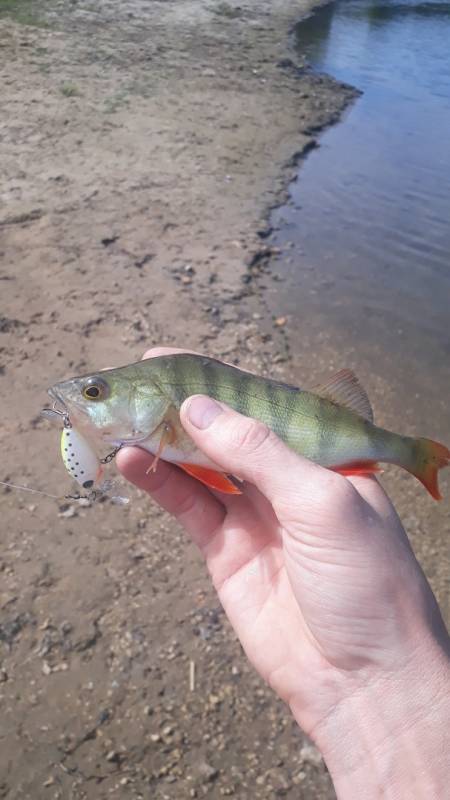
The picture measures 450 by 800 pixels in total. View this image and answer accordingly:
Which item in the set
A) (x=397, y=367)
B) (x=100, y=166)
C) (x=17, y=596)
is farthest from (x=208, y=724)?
(x=100, y=166)

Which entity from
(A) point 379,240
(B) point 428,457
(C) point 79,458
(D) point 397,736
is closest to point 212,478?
(C) point 79,458

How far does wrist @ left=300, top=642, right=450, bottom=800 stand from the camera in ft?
8.18

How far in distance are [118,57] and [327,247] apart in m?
8.59

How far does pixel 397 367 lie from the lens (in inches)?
288

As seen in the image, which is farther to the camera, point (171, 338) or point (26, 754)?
point (171, 338)

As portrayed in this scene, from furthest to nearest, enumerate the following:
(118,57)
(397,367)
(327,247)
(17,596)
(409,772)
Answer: (118,57)
(327,247)
(397,367)
(17,596)
(409,772)

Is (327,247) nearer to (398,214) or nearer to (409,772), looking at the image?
(398,214)

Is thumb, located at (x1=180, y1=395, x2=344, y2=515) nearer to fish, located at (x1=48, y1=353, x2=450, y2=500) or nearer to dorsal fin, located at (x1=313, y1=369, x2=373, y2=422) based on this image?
fish, located at (x1=48, y1=353, x2=450, y2=500)

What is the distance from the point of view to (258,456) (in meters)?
2.79

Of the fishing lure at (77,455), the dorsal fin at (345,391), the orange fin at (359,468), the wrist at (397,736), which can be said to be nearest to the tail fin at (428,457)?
the orange fin at (359,468)

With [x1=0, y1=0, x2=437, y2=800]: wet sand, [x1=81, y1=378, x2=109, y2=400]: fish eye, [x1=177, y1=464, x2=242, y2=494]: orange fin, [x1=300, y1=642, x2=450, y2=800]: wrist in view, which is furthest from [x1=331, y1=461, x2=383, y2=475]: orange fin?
[x1=0, y1=0, x2=437, y2=800]: wet sand

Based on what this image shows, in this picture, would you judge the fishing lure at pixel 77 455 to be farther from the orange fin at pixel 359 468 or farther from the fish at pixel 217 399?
the orange fin at pixel 359 468

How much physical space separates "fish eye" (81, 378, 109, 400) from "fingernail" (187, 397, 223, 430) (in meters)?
0.39

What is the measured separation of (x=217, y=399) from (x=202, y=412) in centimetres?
19
